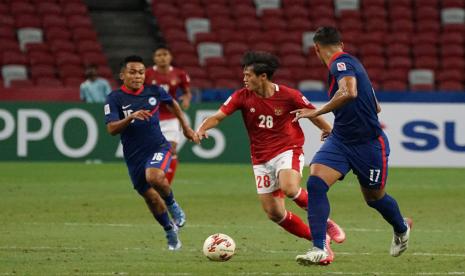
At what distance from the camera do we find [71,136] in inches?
Result: 914

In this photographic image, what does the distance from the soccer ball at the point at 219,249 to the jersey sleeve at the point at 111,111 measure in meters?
2.32

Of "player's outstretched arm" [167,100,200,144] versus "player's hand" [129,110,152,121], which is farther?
"player's hand" [129,110,152,121]

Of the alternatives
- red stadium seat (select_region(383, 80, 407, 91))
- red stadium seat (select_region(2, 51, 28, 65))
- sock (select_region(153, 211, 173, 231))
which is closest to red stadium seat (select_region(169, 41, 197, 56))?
red stadium seat (select_region(2, 51, 28, 65))

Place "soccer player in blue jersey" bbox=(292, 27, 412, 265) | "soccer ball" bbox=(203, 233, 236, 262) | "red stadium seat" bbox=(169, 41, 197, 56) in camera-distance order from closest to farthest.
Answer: "soccer player in blue jersey" bbox=(292, 27, 412, 265) → "soccer ball" bbox=(203, 233, 236, 262) → "red stadium seat" bbox=(169, 41, 197, 56)

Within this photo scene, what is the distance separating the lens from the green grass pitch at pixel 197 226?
1017 centimetres

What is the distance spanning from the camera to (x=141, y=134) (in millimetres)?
12516

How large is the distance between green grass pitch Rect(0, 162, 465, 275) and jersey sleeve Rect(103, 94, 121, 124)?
1.29 meters

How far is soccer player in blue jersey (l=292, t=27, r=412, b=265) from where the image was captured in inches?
392

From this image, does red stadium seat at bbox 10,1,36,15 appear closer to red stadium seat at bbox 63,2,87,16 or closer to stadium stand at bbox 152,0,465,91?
red stadium seat at bbox 63,2,87,16

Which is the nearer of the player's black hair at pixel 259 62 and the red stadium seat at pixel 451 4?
the player's black hair at pixel 259 62

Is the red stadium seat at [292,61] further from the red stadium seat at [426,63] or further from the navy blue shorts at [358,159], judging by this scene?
the navy blue shorts at [358,159]

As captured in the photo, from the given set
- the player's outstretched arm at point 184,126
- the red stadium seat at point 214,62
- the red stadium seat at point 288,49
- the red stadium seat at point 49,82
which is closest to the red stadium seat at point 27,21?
the red stadium seat at point 49,82

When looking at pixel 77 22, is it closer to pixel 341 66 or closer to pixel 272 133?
pixel 272 133

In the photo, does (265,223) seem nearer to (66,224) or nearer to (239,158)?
(66,224)
